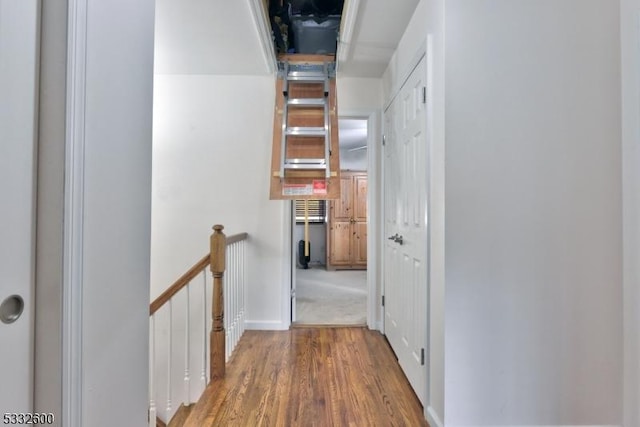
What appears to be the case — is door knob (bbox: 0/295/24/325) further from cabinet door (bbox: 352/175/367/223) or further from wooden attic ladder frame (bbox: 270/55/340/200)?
cabinet door (bbox: 352/175/367/223)

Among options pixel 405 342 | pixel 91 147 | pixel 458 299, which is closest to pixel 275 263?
pixel 405 342

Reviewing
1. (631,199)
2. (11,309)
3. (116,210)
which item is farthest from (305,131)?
(11,309)

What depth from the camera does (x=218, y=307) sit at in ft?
7.16

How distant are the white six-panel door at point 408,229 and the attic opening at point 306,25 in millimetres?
812

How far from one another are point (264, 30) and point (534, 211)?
Result: 6.63 ft

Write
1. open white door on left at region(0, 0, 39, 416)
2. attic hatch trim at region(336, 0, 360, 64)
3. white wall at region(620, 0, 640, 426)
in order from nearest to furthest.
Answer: open white door on left at region(0, 0, 39, 416), white wall at region(620, 0, 640, 426), attic hatch trim at region(336, 0, 360, 64)

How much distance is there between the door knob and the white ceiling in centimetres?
192

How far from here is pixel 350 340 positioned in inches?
106

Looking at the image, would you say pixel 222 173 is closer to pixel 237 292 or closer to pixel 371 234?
pixel 237 292

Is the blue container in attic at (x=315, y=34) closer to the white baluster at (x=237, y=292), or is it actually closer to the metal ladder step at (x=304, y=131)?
the metal ladder step at (x=304, y=131)

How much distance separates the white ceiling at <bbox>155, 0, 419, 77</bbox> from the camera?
1982 millimetres

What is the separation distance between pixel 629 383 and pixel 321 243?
18.3ft

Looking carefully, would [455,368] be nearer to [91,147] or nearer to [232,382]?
[232,382]

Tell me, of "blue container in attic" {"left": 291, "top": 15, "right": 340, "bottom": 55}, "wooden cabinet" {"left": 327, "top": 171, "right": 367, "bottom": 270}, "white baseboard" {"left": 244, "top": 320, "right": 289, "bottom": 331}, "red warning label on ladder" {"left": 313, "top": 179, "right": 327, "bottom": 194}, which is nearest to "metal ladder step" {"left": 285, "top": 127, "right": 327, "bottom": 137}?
"red warning label on ladder" {"left": 313, "top": 179, "right": 327, "bottom": 194}
